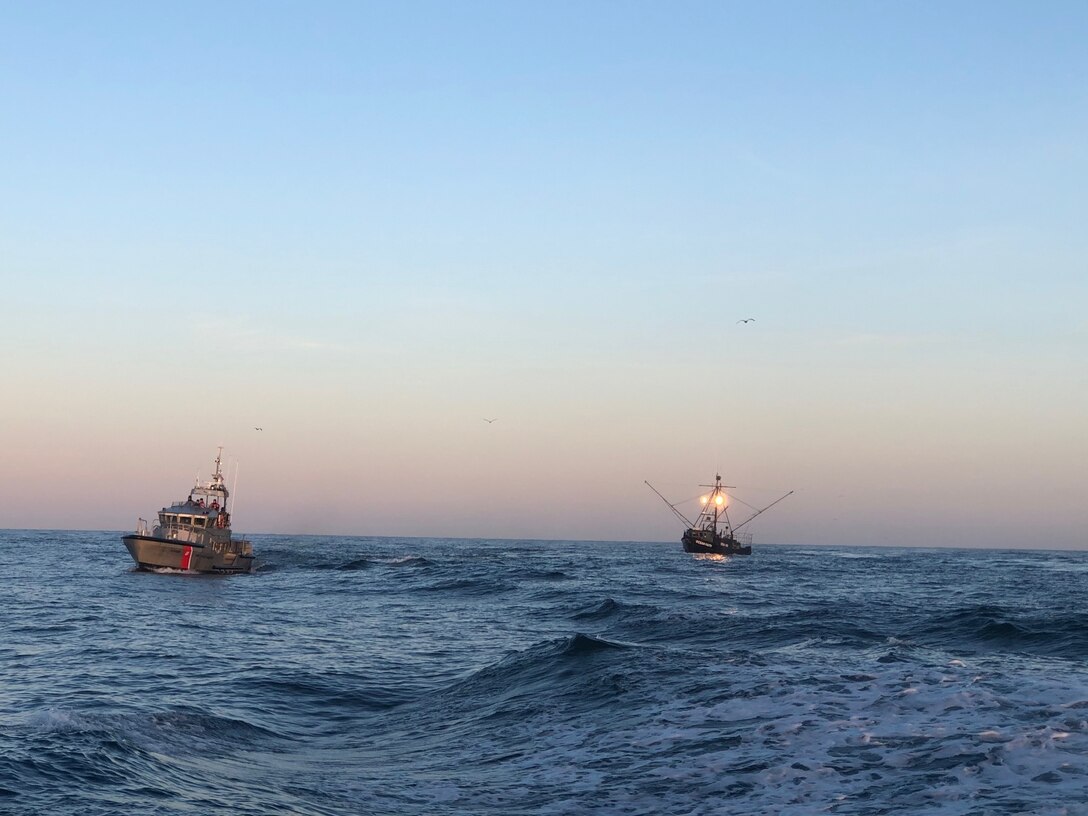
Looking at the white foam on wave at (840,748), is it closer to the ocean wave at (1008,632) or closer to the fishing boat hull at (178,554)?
the ocean wave at (1008,632)

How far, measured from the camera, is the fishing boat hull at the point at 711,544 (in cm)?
13827

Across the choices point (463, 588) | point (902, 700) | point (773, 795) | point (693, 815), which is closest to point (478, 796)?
point (693, 815)

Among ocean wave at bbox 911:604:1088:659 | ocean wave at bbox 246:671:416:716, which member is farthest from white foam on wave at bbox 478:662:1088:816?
Result: ocean wave at bbox 911:604:1088:659

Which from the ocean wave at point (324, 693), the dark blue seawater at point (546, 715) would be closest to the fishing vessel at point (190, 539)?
the dark blue seawater at point (546, 715)

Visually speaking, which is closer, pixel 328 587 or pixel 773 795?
pixel 773 795

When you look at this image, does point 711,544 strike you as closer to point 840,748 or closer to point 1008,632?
point 1008,632

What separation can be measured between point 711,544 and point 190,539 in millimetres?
93717

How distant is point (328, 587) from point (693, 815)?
49978 millimetres

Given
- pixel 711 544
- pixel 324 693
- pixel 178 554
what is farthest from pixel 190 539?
pixel 711 544

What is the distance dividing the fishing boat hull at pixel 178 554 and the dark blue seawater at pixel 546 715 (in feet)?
75.6

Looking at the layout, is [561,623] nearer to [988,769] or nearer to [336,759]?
[336,759]

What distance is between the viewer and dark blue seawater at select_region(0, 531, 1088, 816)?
494 inches

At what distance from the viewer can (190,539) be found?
200ft

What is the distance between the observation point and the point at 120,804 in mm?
11750
